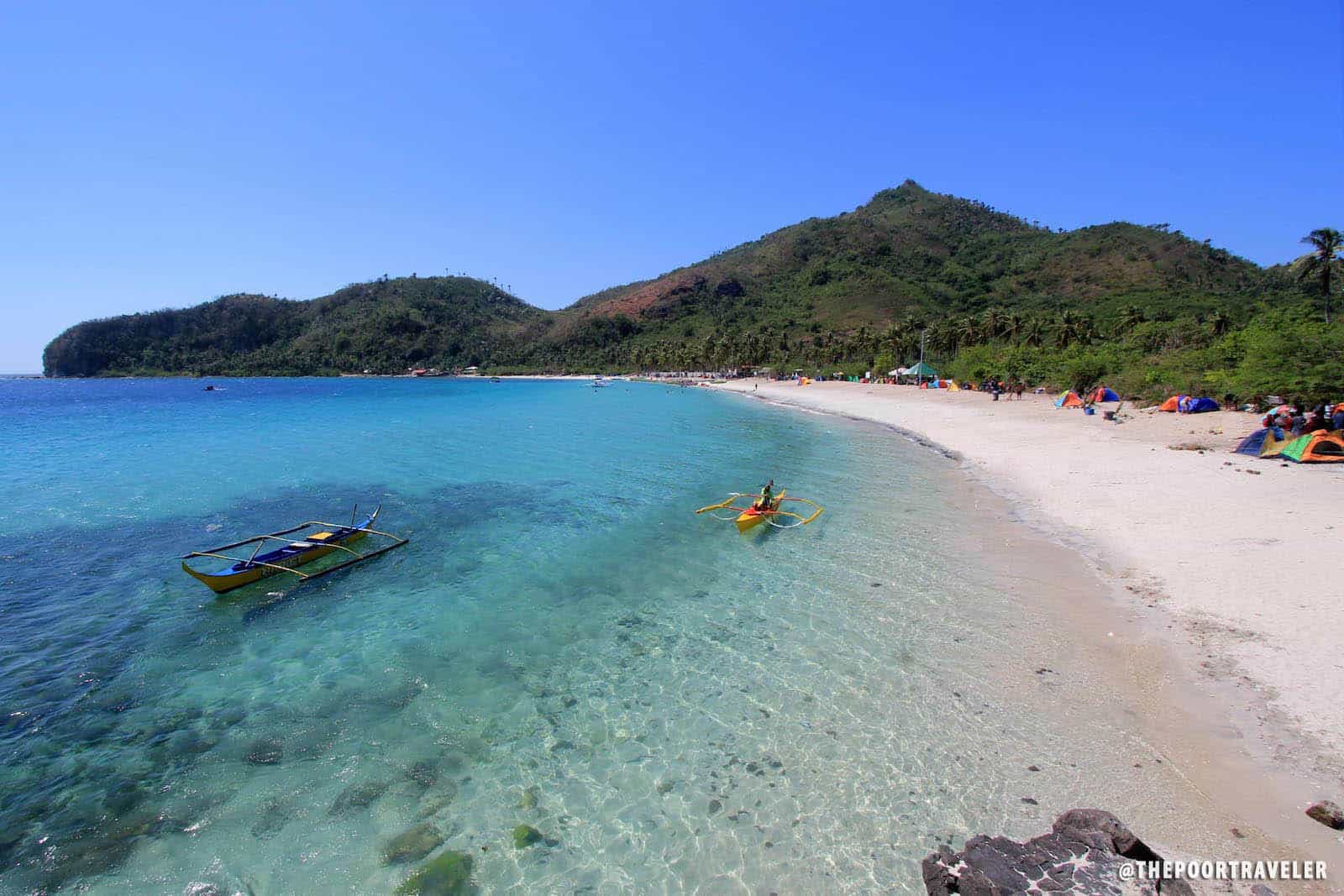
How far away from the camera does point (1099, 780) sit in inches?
233

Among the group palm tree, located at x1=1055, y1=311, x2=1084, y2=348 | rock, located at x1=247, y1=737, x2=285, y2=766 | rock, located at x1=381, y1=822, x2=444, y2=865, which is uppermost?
palm tree, located at x1=1055, y1=311, x2=1084, y2=348

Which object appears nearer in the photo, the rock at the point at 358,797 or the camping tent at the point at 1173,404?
the rock at the point at 358,797

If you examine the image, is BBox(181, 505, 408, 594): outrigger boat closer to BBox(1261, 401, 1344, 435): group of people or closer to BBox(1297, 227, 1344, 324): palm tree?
BBox(1261, 401, 1344, 435): group of people

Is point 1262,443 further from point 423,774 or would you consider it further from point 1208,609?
point 423,774

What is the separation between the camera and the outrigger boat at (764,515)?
631 inches

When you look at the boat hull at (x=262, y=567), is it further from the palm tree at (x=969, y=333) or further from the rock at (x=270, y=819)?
the palm tree at (x=969, y=333)

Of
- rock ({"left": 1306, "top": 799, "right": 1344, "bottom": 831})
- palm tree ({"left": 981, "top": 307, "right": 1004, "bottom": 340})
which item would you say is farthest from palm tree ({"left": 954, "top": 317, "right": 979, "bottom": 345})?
rock ({"left": 1306, "top": 799, "right": 1344, "bottom": 831})

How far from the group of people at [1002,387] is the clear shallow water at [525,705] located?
116 ft

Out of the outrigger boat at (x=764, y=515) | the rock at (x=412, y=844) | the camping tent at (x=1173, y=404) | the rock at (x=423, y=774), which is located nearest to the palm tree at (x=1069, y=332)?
the camping tent at (x=1173, y=404)

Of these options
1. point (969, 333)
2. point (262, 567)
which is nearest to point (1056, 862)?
point (262, 567)

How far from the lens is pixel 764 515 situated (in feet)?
54.1

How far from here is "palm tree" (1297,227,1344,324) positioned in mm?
38500

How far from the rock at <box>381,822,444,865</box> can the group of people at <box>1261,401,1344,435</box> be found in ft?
87.4

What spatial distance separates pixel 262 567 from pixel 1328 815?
16.7 meters
